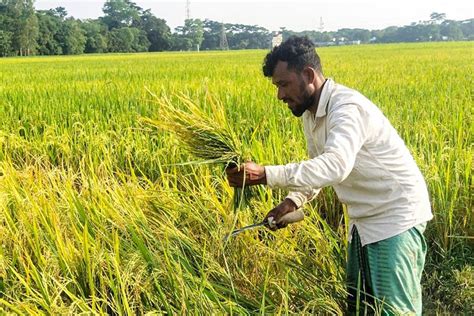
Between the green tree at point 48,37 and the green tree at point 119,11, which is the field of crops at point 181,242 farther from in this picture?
the green tree at point 119,11

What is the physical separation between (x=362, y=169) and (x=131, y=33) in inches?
2414

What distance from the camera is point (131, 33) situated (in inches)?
2367

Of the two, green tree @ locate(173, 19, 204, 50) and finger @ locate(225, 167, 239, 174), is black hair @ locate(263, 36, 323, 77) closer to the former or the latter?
finger @ locate(225, 167, 239, 174)

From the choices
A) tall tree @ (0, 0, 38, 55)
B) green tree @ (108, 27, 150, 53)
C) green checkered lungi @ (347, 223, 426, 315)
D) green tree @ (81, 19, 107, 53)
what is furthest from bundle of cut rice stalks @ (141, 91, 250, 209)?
green tree @ (108, 27, 150, 53)

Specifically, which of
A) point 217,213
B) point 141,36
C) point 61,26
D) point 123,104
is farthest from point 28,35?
point 217,213

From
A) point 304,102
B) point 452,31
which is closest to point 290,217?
point 304,102

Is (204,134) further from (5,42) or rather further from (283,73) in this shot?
(5,42)

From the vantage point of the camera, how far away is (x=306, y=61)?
6.07 feet

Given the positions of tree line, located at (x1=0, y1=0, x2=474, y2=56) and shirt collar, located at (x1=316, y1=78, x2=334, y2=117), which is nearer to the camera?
shirt collar, located at (x1=316, y1=78, x2=334, y2=117)

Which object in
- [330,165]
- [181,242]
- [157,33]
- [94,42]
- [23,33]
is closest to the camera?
[330,165]

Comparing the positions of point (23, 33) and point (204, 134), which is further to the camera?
point (23, 33)

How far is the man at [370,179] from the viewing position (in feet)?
5.93

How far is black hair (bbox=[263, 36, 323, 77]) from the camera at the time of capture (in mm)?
1836

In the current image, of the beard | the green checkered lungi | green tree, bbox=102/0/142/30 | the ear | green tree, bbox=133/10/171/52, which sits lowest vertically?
the green checkered lungi
